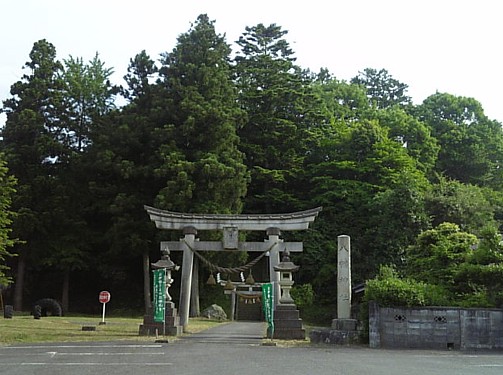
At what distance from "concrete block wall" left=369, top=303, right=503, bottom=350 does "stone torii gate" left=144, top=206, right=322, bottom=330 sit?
16.3 feet

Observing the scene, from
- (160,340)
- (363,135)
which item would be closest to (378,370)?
(160,340)

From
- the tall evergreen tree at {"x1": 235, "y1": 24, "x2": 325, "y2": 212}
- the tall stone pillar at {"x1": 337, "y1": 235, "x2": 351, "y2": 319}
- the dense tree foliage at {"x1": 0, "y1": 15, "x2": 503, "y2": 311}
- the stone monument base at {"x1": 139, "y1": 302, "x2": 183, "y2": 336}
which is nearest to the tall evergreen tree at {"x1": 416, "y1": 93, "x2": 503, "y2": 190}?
the dense tree foliage at {"x1": 0, "y1": 15, "x2": 503, "y2": 311}

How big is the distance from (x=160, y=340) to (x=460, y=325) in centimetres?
713

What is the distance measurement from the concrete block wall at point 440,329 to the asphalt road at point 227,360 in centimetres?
65

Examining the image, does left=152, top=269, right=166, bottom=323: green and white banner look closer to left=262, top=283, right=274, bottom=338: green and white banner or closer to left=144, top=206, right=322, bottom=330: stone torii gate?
left=144, top=206, right=322, bottom=330: stone torii gate

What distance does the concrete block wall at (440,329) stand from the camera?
13.0m

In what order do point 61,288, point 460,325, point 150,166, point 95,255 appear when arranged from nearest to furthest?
point 460,325
point 150,166
point 95,255
point 61,288

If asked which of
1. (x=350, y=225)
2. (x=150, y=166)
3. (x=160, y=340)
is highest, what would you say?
(x=150, y=166)

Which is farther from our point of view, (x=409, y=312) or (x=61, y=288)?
(x=61, y=288)

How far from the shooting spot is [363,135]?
1220 inches

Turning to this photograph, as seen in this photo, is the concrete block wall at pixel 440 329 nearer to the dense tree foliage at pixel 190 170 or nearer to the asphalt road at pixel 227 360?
the asphalt road at pixel 227 360

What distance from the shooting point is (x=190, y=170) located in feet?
85.8

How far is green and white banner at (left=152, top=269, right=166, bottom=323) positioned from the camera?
597 inches

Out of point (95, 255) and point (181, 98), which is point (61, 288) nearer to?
point (95, 255)
